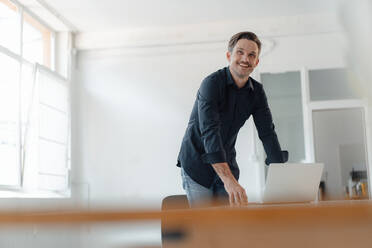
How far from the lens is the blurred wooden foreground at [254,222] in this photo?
0.27 metres

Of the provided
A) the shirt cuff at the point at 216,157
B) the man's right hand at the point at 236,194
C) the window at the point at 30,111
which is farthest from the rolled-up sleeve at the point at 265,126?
the window at the point at 30,111

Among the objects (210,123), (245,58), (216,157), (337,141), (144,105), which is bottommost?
(216,157)

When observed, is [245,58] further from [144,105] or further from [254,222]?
[144,105]

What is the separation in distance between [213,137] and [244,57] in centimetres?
35

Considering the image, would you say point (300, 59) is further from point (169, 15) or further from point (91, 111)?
point (91, 111)

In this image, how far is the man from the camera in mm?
2033

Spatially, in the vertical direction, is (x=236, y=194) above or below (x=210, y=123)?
below

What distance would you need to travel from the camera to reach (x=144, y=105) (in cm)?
620

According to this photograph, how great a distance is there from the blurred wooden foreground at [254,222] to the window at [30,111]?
15.1 feet

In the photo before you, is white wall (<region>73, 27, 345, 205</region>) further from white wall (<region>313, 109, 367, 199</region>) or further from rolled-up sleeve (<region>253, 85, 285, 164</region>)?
rolled-up sleeve (<region>253, 85, 285, 164</region>)

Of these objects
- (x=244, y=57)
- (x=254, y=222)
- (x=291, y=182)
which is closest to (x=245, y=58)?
(x=244, y=57)

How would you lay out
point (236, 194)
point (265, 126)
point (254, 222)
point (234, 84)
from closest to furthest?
point (254, 222) < point (236, 194) < point (234, 84) < point (265, 126)

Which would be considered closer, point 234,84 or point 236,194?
point 236,194

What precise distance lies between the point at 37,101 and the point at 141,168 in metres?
1.51
